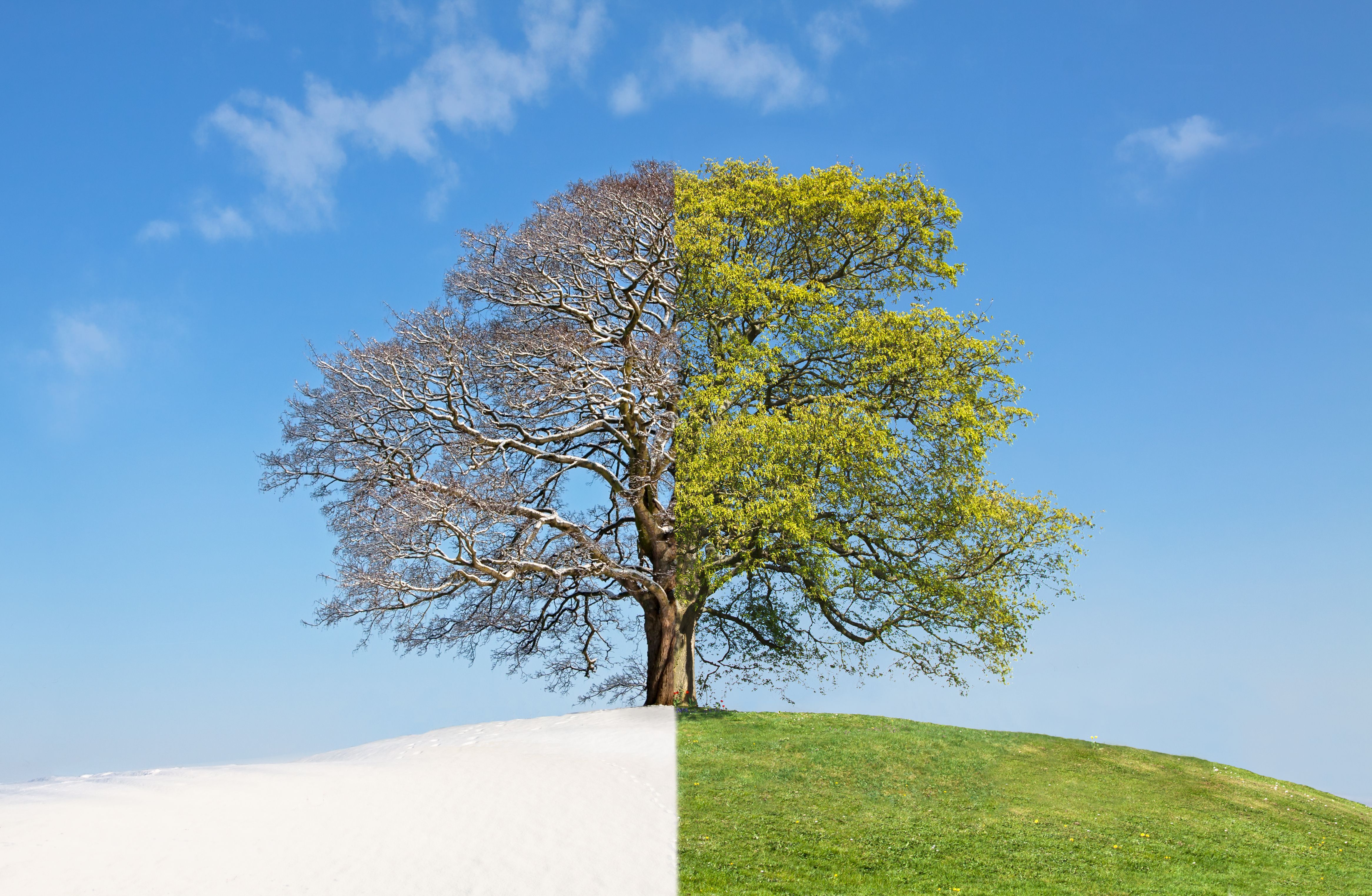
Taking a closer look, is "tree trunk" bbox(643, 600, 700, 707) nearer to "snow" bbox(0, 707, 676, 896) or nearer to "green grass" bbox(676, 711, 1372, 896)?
"green grass" bbox(676, 711, 1372, 896)

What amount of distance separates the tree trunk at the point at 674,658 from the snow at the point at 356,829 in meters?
4.79

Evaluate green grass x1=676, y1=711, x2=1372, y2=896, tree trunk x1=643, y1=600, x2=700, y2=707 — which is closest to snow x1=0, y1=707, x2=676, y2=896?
green grass x1=676, y1=711, x2=1372, y2=896

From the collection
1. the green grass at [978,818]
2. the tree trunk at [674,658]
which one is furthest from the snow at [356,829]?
the tree trunk at [674,658]

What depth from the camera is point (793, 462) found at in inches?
784

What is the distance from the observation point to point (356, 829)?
43.9ft

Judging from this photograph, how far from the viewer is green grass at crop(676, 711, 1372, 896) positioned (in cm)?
1377

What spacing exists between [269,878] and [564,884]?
3543 mm

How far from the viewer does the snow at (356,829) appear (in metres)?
11.8

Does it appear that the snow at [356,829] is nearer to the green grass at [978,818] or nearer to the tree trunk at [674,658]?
the green grass at [978,818]

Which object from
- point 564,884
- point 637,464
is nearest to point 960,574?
point 637,464

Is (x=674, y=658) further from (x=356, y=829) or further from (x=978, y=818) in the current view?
(x=356, y=829)

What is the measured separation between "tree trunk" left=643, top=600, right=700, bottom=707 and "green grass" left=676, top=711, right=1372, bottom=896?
3.46 feet

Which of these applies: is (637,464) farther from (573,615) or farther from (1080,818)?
(1080,818)

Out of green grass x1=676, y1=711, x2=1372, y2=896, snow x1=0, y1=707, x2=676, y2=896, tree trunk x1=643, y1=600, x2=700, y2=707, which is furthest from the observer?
tree trunk x1=643, y1=600, x2=700, y2=707
